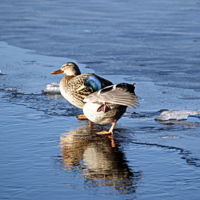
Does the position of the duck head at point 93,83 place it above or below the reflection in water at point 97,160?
above

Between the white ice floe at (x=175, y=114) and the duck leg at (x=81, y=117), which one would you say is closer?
the white ice floe at (x=175, y=114)

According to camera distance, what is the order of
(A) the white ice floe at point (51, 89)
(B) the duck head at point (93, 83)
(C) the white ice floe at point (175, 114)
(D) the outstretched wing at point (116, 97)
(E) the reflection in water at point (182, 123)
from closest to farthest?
1. (D) the outstretched wing at point (116, 97)
2. (E) the reflection in water at point (182, 123)
3. (C) the white ice floe at point (175, 114)
4. (B) the duck head at point (93, 83)
5. (A) the white ice floe at point (51, 89)

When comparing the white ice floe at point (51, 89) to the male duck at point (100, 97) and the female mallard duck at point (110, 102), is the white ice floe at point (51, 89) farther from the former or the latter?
the female mallard duck at point (110, 102)

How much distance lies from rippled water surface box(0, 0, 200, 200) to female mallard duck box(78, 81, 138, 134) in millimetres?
229

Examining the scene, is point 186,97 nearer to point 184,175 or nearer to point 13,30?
point 184,175

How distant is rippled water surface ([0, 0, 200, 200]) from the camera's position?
412 centimetres

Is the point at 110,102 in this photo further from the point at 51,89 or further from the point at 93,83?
the point at 51,89

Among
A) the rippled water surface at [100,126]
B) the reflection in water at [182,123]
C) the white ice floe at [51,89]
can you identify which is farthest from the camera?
the white ice floe at [51,89]

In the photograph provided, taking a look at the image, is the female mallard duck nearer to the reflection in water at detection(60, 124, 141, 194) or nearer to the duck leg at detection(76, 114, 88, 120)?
the reflection in water at detection(60, 124, 141, 194)

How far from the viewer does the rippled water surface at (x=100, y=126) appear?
412cm

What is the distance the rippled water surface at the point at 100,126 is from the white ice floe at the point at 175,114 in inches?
3.5

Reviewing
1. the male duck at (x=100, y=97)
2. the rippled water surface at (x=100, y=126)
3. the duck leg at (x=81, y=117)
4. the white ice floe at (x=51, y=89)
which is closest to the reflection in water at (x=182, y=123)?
the rippled water surface at (x=100, y=126)

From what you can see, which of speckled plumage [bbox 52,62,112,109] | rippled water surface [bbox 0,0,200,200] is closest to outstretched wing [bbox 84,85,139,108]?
rippled water surface [bbox 0,0,200,200]

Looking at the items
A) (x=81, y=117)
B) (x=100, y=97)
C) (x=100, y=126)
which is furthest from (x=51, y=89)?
(x=100, y=97)
